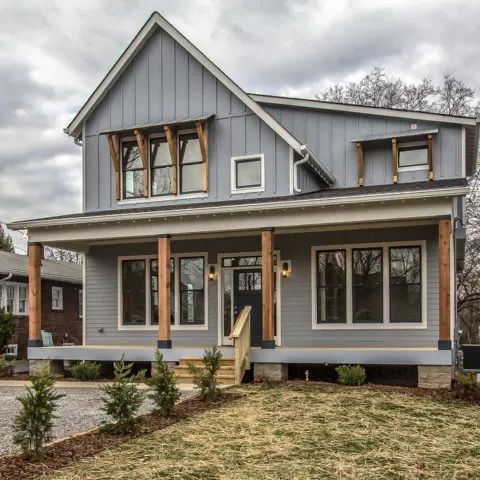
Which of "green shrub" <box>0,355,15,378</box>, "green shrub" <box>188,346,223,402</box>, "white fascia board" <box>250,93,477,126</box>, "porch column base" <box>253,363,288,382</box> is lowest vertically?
"green shrub" <box>0,355,15,378</box>

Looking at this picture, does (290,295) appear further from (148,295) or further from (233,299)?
(148,295)

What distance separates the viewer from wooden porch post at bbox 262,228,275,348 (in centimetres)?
1198

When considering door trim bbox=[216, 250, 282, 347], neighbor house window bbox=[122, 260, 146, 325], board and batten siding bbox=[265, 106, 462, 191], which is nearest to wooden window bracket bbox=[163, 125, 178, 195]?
door trim bbox=[216, 250, 282, 347]

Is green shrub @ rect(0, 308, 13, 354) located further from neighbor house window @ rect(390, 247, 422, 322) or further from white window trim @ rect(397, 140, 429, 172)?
white window trim @ rect(397, 140, 429, 172)

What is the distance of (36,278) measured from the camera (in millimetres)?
14062

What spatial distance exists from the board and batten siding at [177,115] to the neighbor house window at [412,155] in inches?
121

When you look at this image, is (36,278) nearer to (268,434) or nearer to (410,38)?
(268,434)

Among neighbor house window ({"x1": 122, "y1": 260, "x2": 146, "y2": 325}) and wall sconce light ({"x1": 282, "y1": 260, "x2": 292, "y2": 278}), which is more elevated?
wall sconce light ({"x1": 282, "y1": 260, "x2": 292, "y2": 278})

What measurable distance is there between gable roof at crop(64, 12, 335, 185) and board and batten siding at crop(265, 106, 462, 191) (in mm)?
380

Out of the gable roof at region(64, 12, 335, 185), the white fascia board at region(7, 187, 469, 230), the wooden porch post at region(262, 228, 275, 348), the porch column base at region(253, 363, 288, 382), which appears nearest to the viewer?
the white fascia board at region(7, 187, 469, 230)

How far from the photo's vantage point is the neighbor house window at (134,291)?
15445 mm

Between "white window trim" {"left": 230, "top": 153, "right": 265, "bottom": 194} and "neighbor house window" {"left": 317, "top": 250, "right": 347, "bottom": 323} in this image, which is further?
"white window trim" {"left": 230, "top": 153, "right": 265, "bottom": 194}

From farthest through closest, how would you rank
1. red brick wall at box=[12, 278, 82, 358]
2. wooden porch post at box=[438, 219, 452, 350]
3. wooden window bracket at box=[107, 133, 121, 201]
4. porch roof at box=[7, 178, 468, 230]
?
red brick wall at box=[12, 278, 82, 358] < wooden window bracket at box=[107, 133, 121, 201] < porch roof at box=[7, 178, 468, 230] < wooden porch post at box=[438, 219, 452, 350]

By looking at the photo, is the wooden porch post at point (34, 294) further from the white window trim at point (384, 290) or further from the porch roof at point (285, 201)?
the white window trim at point (384, 290)
